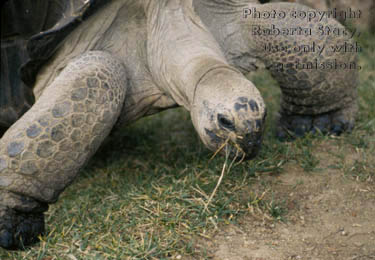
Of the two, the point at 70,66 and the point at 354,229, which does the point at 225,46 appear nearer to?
the point at 70,66

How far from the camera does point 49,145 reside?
7.31 ft

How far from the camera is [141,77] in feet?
9.05

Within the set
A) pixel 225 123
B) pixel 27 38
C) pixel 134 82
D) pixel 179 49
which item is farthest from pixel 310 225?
pixel 27 38

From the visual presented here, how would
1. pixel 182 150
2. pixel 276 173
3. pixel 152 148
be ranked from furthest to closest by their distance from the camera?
1. pixel 152 148
2. pixel 182 150
3. pixel 276 173

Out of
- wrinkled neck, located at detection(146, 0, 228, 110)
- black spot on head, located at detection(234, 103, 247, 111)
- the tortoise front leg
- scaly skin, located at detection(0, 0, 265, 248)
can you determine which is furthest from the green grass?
black spot on head, located at detection(234, 103, 247, 111)

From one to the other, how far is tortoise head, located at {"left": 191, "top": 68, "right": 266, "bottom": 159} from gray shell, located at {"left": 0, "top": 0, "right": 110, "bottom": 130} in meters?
0.98

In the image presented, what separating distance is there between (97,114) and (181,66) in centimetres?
49

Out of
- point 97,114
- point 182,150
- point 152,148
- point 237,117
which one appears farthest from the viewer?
point 152,148

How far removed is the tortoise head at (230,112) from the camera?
5.97 feet

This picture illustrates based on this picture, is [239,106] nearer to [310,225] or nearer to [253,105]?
[253,105]

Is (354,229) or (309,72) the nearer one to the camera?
(354,229)

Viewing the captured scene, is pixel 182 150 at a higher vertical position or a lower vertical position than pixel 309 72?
lower

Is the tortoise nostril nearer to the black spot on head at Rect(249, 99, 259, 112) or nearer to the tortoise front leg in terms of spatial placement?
the black spot on head at Rect(249, 99, 259, 112)

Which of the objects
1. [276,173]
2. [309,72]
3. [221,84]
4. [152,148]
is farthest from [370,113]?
[221,84]
